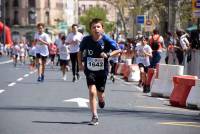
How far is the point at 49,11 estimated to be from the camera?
152750mm

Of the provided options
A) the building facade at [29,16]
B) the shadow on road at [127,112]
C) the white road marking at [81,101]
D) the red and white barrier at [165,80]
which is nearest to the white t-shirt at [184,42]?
the red and white barrier at [165,80]

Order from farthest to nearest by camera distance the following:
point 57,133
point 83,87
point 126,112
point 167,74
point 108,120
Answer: point 83,87 < point 167,74 < point 126,112 < point 108,120 < point 57,133

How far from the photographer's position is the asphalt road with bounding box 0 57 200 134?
11.9 m

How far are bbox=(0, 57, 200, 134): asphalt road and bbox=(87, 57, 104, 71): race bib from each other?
904mm

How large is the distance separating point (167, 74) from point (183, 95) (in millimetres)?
Result: 2851

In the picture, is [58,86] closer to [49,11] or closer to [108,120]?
[108,120]

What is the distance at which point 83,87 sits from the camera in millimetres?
22672

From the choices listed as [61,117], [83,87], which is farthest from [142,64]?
[61,117]

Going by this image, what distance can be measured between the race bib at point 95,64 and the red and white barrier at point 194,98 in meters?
4.54

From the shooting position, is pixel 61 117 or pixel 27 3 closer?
pixel 61 117

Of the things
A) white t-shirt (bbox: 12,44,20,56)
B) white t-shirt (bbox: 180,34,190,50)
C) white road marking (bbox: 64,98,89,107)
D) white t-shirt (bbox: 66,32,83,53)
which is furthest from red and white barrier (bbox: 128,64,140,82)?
white t-shirt (bbox: 12,44,20,56)

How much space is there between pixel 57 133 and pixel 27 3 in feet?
465

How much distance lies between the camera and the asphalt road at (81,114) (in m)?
11.9

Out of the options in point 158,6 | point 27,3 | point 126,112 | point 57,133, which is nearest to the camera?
point 57,133
